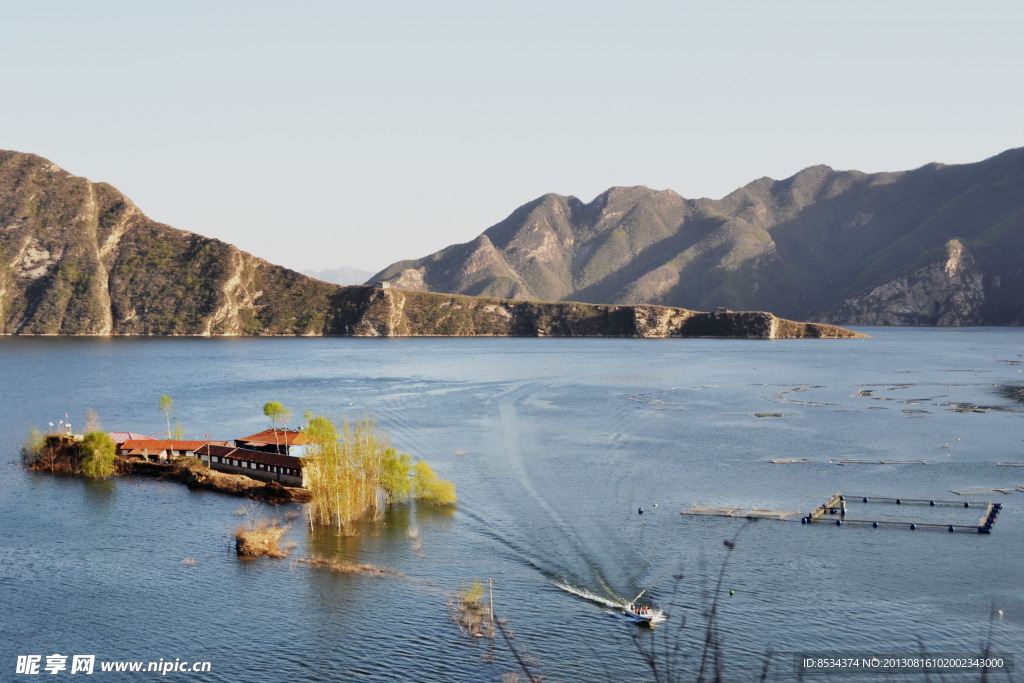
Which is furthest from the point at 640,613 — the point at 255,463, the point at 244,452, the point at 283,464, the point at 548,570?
the point at 244,452

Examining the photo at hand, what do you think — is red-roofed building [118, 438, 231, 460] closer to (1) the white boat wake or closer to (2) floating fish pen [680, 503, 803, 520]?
(2) floating fish pen [680, 503, 803, 520]

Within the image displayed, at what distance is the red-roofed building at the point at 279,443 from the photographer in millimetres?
114125

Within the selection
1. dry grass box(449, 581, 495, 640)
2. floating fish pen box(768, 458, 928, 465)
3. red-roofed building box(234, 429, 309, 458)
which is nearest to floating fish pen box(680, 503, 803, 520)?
floating fish pen box(768, 458, 928, 465)

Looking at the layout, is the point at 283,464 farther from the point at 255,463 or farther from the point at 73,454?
the point at 73,454

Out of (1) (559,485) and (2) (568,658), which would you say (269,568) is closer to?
(2) (568,658)

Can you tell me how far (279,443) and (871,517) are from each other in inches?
2897

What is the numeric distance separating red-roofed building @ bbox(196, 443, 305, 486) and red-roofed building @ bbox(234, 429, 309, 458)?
4.25ft

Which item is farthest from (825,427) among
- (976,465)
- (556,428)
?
(556,428)

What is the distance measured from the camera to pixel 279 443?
382 feet

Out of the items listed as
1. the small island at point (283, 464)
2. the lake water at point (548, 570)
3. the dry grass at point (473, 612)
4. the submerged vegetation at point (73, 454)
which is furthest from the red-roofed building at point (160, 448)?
the dry grass at point (473, 612)

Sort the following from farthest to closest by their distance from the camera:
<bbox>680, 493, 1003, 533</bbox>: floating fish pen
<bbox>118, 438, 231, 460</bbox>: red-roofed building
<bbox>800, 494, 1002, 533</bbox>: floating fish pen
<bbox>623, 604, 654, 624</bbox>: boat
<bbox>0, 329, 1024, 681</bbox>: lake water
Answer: <bbox>118, 438, 231, 460</bbox>: red-roofed building
<bbox>680, 493, 1003, 533</bbox>: floating fish pen
<bbox>800, 494, 1002, 533</bbox>: floating fish pen
<bbox>623, 604, 654, 624</bbox>: boat
<bbox>0, 329, 1024, 681</bbox>: lake water

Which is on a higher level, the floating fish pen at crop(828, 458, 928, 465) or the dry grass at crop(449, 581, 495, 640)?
the floating fish pen at crop(828, 458, 928, 465)

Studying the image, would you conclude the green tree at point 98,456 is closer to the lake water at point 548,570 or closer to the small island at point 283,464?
the small island at point 283,464

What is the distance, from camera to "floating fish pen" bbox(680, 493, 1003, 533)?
9481 centimetres
